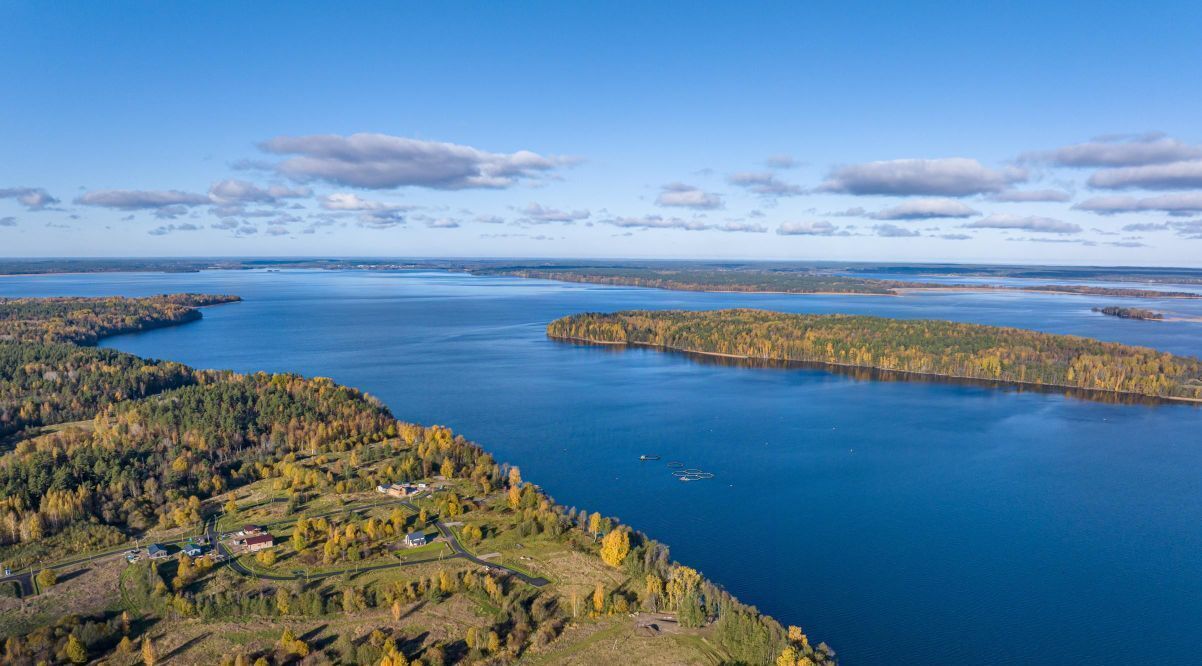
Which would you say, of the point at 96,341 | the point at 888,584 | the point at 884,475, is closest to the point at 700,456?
the point at 884,475

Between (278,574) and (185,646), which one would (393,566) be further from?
(185,646)

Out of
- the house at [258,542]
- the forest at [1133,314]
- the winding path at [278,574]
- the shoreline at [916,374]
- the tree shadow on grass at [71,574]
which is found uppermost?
→ the forest at [1133,314]

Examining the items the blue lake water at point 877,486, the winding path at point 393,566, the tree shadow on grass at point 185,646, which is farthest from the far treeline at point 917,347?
the tree shadow on grass at point 185,646

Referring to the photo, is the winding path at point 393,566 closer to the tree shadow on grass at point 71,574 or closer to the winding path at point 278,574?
the winding path at point 278,574

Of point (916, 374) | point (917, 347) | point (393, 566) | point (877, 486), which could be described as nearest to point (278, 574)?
point (393, 566)

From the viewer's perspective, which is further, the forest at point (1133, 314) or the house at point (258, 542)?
the forest at point (1133, 314)

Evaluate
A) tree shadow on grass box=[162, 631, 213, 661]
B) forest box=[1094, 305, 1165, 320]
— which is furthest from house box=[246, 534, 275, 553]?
forest box=[1094, 305, 1165, 320]

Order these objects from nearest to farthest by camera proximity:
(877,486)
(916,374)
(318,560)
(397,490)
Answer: (318,560), (397,490), (877,486), (916,374)

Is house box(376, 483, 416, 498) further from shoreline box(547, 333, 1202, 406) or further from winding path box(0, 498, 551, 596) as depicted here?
shoreline box(547, 333, 1202, 406)
